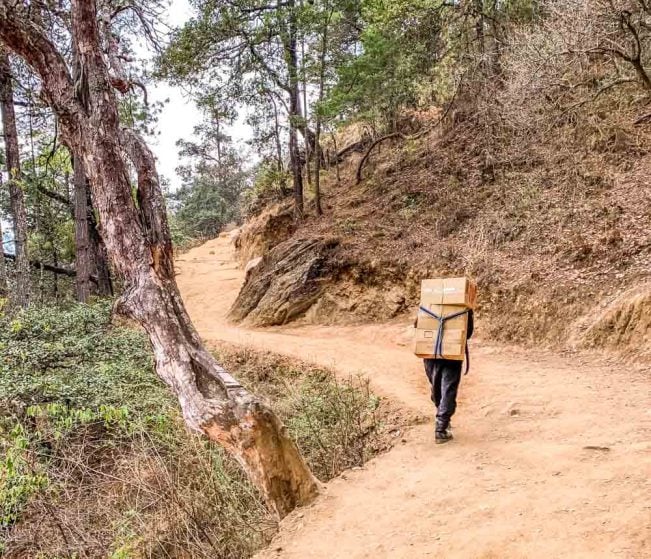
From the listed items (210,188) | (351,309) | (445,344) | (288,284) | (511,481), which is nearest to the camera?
(511,481)

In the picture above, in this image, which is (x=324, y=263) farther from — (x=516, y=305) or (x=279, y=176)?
(x=279, y=176)

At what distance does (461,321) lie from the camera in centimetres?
491

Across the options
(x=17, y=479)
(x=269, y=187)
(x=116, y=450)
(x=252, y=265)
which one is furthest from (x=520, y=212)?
(x=269, y=187)

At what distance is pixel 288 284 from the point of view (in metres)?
13.1

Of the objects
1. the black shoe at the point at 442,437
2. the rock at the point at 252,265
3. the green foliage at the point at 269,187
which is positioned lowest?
the black shoe at the point at 442,437

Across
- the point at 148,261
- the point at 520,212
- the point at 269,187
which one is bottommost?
the point at 148,261

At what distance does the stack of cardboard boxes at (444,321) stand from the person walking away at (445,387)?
5.7 inches

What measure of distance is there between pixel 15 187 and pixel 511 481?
1182 centimetres

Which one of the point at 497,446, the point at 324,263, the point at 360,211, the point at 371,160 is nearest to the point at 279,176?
→ the point at 371,160

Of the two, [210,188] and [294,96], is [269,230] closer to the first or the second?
[294,96]

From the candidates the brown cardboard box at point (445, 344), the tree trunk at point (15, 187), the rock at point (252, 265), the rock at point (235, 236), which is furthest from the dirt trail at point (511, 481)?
the rock at point (235, 236)

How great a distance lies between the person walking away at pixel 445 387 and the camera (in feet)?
16.1

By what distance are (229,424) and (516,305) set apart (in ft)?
21.8

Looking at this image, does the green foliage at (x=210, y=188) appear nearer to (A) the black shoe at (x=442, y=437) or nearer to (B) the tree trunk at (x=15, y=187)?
(B) the tree trunk at (x=15, y=187)
